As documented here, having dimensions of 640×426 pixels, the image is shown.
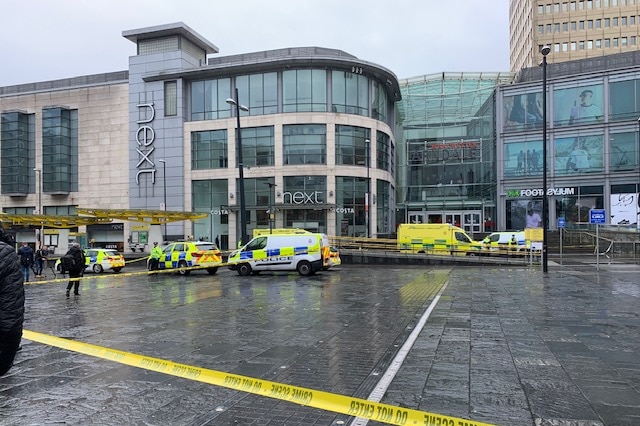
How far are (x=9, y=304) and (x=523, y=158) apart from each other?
157 ft

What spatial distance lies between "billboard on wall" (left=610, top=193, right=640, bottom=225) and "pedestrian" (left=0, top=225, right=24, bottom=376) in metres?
46.9

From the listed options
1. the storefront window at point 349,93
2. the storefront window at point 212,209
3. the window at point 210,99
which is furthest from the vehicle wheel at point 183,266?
the window at point 210,99

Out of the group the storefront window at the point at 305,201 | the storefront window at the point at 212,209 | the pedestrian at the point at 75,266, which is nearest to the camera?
the pedestrian at the point at 75,266

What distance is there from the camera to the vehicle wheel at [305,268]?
20703mm

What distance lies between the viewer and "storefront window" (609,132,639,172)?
4250cm

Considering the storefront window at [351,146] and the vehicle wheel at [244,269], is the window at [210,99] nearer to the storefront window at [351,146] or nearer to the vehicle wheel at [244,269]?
the storefront window at [351,146]

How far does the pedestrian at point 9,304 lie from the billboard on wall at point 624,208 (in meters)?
46.9

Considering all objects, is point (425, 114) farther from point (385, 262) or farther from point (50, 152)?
point (50, 152)

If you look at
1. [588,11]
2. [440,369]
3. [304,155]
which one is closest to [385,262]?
[304,155]

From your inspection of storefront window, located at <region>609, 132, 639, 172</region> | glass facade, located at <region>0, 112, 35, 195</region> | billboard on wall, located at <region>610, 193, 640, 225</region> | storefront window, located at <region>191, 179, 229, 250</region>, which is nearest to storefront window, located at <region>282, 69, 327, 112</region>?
storefront window, located at <region>191, 179, 229, 250</region>

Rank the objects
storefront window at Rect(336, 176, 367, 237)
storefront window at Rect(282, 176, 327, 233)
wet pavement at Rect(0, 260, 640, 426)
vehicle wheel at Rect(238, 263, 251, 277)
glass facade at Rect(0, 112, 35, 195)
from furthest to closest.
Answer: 1. glass facade at Rect(0, 112, 35, 195)
2. storefront window at Rect(336, 176, 367, 237)
3. storefront window at Rect(282, 176, 327, 233)
4. vehicle wheel at Rect(238, 263, 251, 277)
5. wet pavement at Rect(0, 260, 640, 426)

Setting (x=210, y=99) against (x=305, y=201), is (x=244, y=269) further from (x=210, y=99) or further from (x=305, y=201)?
(x=210, y=99)

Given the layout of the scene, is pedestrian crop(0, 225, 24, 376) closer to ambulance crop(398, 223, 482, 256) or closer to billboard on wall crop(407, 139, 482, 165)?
ambulance crop(398, 223, 482, 256)

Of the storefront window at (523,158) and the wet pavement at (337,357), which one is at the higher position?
the storefront window at (523,158)
